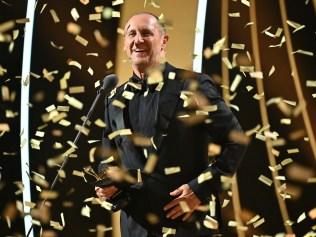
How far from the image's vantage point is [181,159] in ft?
5.56

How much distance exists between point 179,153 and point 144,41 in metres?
0.43

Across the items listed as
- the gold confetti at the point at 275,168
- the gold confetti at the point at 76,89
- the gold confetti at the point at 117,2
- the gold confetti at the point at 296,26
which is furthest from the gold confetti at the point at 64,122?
the gold confetti at the point at 296,26

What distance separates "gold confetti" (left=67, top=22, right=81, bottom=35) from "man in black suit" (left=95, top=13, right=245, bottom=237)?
2.10 ft

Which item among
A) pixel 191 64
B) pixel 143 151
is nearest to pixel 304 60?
pixel 191 64

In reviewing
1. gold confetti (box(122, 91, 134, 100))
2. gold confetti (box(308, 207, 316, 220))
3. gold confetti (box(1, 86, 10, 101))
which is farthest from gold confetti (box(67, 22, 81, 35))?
gold confetti (box(308, 207, 316, 220))

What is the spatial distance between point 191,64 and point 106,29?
0.41 m

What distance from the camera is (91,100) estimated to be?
2305 millimetres

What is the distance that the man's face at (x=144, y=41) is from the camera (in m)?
1.85

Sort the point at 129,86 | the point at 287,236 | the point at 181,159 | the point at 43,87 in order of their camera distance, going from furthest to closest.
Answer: the point at 43,87 → the point at 287,236 → the point at 129,86 → the point at 181,159

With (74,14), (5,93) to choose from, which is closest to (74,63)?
(74,14)

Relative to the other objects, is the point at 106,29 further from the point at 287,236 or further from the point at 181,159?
the point at 287,236

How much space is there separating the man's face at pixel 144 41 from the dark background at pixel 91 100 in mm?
426

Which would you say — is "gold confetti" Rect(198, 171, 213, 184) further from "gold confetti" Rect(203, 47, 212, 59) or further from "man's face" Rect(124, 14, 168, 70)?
"gold confetti" Rect(203, 47, 212, 59)

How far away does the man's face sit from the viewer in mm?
1854
